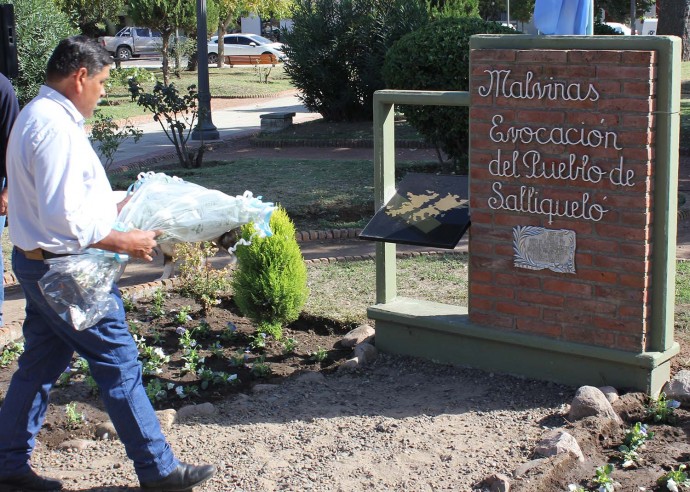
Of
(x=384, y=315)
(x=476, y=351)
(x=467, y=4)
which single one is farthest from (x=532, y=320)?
(x=467, y=4)

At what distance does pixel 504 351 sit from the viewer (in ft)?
16.5

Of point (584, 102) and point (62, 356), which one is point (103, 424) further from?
point (584, 102)

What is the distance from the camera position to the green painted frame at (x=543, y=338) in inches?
172

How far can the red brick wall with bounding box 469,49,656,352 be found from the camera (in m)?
4.43

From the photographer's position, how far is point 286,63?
18797 millimetres

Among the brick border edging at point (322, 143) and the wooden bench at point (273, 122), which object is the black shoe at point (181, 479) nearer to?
the brick border edging at point (322, 143)

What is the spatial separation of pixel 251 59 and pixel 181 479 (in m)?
37.3

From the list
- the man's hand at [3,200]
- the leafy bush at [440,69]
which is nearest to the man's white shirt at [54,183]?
the man's hand at [3,200]

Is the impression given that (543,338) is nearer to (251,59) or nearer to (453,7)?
(453,7)

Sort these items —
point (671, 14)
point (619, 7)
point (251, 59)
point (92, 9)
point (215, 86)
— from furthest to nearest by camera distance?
point (619, 7), point (251, 59), point (92, 9), point (215, 86), point (671, 14)

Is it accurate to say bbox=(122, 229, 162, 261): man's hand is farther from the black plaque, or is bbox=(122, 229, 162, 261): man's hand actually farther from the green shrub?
the green shrub

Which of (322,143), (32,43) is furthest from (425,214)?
(32,43)

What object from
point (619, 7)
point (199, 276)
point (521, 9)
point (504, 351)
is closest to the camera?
point (504, 351)

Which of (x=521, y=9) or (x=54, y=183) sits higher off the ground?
(x=521, y=9)
